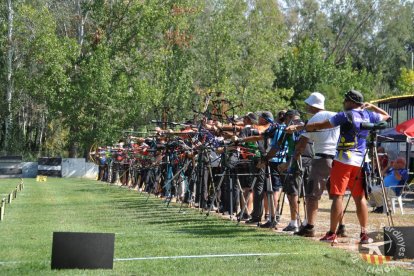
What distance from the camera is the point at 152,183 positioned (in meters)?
25.7

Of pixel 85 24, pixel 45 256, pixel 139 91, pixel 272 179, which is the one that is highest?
pixel 85 24

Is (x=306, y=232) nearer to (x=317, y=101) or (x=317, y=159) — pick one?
(x=317, y=159)

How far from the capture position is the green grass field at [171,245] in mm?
8203

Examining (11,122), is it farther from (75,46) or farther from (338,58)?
(338,58)

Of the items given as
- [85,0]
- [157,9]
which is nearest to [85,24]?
[85,0]

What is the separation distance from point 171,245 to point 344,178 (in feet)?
7.41

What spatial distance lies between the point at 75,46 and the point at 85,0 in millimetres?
4134

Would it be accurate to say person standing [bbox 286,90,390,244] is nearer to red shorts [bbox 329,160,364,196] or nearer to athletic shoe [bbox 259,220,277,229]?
red shorts [bbox 329,160,364,196]

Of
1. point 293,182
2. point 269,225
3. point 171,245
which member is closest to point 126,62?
point 269,225

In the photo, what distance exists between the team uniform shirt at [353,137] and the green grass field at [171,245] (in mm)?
1099

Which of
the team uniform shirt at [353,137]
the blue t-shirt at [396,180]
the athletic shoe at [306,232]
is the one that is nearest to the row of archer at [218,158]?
the athletic shoe at [306,232]

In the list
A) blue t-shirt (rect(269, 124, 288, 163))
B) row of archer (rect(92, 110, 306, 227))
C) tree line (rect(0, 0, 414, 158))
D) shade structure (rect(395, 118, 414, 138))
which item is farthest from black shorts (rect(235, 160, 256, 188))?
tree line (rect(0, 0, 414, 158))

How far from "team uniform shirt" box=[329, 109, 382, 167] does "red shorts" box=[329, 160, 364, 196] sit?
67 mm

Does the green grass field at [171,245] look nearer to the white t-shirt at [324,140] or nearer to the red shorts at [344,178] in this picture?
the red shorts at [344,178]
